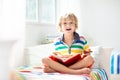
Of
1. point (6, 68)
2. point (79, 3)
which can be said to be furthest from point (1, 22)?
point (79, 3)

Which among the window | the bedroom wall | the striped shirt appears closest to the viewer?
the striped shirt

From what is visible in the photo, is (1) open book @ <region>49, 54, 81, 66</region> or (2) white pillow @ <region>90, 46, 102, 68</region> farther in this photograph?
(2) white pillow @ <region>90, 46, 102, 68</region>

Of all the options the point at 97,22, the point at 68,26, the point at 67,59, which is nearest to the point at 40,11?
the point at 97,22

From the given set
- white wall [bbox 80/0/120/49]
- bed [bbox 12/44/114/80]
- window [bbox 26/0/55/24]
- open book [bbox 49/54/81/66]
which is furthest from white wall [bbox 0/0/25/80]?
white wall [bbox 80/0/120/49]

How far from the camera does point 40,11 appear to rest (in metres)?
2.89

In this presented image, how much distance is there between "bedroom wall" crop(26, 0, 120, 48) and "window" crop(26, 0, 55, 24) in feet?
0.40

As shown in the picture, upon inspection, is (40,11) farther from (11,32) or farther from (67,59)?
(67,59)

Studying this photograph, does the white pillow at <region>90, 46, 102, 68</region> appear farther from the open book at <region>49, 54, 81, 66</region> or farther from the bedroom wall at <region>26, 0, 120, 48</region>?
the bedroom wall at <region>26, 0, 120, 48</region>

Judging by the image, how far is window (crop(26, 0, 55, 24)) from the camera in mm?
2709

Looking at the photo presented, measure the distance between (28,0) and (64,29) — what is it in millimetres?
960

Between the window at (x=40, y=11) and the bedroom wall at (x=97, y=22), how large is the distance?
12cm

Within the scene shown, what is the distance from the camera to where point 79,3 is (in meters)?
3.02

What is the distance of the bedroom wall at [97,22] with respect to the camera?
111 inches

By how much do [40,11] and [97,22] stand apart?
71cm
